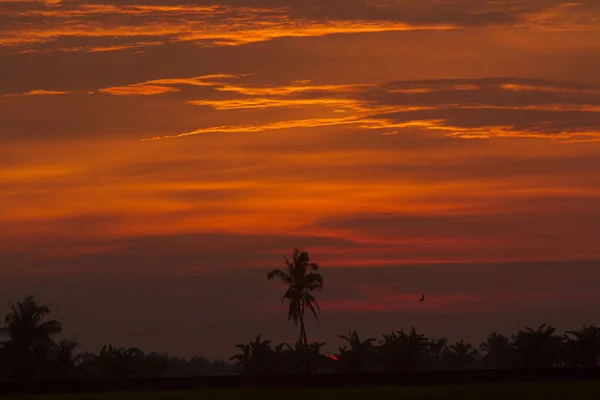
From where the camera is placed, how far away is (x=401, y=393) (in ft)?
203

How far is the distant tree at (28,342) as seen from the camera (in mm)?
97812

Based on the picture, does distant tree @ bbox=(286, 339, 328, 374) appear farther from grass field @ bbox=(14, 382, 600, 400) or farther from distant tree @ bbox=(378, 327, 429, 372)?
grass field @ bbox=(14, 382, 600, 400)

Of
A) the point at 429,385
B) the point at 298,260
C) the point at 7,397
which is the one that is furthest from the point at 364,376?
the point at 298,260

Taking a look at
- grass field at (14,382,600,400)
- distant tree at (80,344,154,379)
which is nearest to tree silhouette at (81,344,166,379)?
distant tree at (80,344,154,379)

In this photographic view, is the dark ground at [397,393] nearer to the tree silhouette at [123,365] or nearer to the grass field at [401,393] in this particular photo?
the grass field at [401,393]

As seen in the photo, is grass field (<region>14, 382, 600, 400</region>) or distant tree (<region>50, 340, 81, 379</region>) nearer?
grass field (<region>14, 382, 600, 400</region>)

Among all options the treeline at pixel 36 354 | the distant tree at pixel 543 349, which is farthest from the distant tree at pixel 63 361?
the distant tree at pixel 543 349

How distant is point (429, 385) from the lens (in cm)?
6431

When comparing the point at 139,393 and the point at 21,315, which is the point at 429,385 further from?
the point at 21,315

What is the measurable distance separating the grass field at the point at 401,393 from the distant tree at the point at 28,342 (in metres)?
34.6

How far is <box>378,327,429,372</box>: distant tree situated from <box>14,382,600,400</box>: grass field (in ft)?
101

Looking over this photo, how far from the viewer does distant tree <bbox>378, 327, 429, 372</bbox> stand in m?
94.2

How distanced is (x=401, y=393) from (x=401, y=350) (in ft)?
107

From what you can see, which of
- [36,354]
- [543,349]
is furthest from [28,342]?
[543,349]
